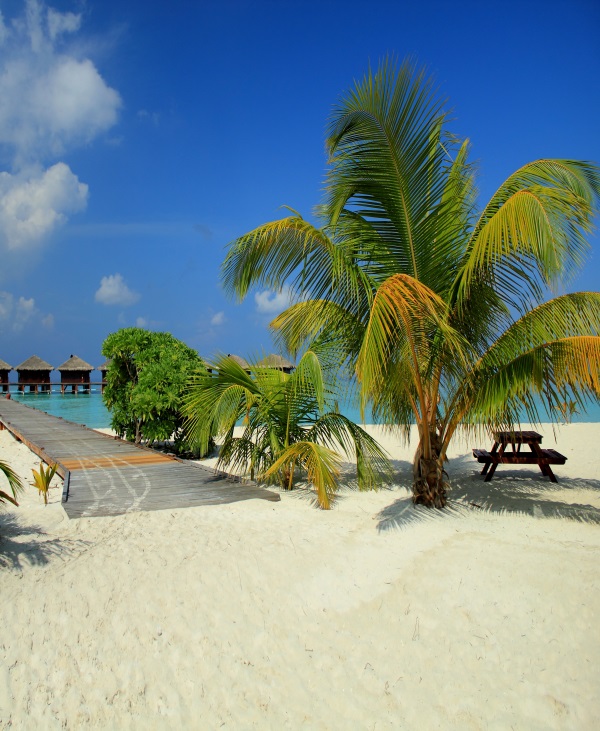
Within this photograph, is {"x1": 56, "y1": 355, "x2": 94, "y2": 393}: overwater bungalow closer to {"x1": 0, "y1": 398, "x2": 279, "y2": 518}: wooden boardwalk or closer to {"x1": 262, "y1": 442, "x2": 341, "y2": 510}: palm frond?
{"x1": 0, "y1": 398, "x2": 279, "y2": 518}: wooden boardwalk

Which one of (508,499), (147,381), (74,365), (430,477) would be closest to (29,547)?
(430,477)

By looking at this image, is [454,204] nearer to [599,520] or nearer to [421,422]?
[421,422]

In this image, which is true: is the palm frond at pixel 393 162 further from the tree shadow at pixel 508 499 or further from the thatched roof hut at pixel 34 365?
the thatched roof hut at pixel 34 365

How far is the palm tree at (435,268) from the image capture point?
4.83m

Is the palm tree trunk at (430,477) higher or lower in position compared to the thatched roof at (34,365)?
lower

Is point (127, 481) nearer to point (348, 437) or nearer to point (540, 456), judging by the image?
point (348, 437)

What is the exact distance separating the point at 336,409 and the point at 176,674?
4.25m

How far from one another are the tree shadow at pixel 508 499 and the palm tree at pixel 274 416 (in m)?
1.13

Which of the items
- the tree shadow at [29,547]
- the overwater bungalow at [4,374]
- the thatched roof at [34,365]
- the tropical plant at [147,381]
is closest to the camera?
the tree shadow at [29,547]

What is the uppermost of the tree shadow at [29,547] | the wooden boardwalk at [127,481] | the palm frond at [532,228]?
the palm frond at [532,228]

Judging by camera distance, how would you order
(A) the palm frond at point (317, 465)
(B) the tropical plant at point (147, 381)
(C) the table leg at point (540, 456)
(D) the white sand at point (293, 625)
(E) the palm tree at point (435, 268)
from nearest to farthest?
(D) the white sand at point (293, 625)
(E) the palm tree at point (435, 268)
(A) the palm frond at point (317, 465)
(C) the table leg at point (540, 456)
(B) the tropical plant at point (147, 381)

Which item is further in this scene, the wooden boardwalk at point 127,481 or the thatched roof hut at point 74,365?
the thatched roof hut at point 74,365

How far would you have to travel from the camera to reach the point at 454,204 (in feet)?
18.4

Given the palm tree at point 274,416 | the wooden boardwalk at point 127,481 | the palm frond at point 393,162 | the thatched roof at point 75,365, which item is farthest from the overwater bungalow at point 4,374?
the palm frond at point 393,162
